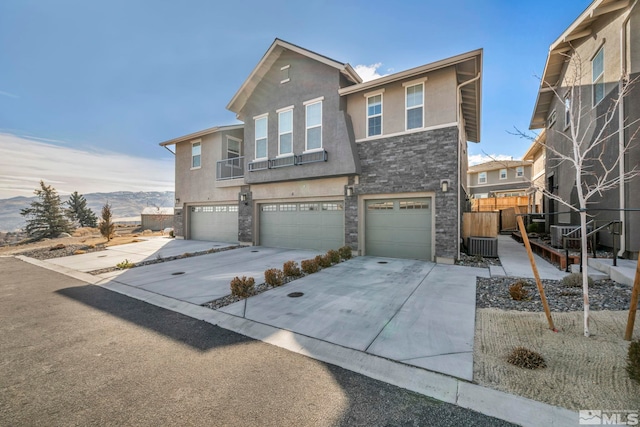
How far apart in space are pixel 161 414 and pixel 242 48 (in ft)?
46.2

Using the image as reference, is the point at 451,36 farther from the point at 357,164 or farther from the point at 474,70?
the point at 357,164

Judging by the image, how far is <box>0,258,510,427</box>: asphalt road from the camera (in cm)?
231

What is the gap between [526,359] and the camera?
2.93 metres

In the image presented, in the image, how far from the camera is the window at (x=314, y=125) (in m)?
10.9

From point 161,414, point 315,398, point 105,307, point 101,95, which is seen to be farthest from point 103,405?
point 101,95

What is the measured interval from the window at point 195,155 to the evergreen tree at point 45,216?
17160 mm

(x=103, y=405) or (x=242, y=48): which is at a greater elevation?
(x=242, y=48)

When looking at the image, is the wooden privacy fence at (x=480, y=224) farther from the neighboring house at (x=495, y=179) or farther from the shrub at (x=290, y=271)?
the neighboring house at (x=495, y=179)

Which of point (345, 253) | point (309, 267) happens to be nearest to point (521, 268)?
point (345, 253)

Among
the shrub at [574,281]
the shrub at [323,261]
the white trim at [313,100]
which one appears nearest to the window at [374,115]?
the white trim at [313,100]

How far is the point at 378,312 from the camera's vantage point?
462 cm

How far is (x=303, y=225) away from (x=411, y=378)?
31.7 feet

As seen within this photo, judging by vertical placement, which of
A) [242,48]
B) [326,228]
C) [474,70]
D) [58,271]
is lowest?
[58,271]

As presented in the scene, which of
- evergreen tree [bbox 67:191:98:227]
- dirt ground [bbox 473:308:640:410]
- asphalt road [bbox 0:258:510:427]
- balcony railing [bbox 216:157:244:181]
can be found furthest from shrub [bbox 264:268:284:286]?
evergreen tree [bbox 67:191:98:227]
